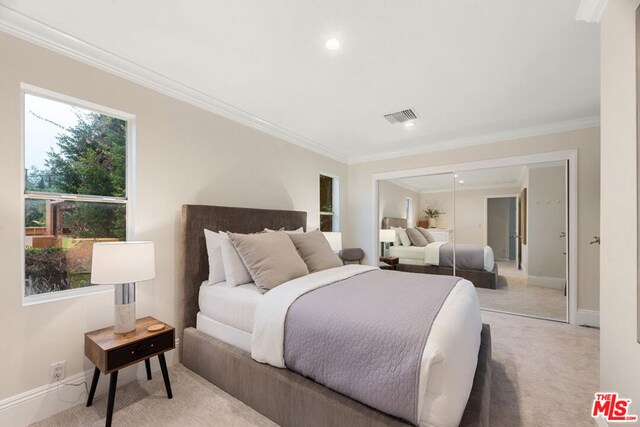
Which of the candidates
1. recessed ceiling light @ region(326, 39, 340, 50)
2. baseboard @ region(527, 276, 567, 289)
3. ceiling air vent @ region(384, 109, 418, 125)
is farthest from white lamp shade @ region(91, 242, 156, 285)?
baseboard @ region(527, 276, 567, 289)

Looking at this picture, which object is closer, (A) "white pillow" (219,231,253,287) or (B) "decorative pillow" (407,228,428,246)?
(A) "white pillow" (219,231,253,287)

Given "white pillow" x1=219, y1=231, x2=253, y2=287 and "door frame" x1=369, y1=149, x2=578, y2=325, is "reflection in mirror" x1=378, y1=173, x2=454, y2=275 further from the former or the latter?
"white pillow" x1=219, y1=231, x2=253, y2=287

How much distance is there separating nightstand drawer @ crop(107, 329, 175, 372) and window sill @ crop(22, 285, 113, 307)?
0.59m

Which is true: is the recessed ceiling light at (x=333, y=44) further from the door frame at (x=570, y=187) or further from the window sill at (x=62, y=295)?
the door frame at (x=570, y=187)

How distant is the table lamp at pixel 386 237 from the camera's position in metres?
4.80

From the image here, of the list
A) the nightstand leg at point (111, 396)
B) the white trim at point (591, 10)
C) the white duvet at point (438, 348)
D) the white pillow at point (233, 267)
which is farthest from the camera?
the white pillow at point (233, 267)

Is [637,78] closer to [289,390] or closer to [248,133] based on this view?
[289,390]

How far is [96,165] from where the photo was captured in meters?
2.16

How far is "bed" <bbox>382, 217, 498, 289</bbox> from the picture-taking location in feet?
13.3

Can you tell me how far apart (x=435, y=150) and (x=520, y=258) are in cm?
199

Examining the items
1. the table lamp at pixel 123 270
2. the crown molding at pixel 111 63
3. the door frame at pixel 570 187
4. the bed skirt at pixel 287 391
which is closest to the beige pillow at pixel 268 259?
the bed skirt at pixel 287 391

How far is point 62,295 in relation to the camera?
1.91 metres

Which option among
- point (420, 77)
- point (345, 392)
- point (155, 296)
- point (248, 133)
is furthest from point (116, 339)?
point (420, 77)

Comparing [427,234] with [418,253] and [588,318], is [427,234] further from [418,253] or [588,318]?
[588,318]
